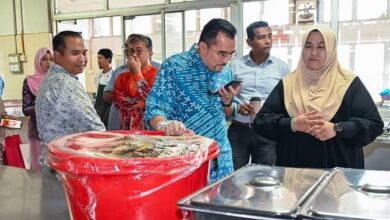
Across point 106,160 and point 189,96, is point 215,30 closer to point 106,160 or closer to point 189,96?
point 189,96

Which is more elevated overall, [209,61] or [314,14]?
[314,14]

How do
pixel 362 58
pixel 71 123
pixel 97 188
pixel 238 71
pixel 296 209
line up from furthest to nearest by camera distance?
pixel 362 58, pixel 238 71, pixel 71 123, pixel 97 188, pixel 296 209

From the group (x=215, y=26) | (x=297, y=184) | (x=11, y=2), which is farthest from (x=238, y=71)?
(x=11, y=2)

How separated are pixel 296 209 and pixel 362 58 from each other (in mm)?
2983

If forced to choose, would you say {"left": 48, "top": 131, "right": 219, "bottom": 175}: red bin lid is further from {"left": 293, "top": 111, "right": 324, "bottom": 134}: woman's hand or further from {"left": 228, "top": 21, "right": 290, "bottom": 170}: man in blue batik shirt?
Answer: {"left": 228, "top": 21, "right": 290, "bottom": 170}: man in blue batik shirt

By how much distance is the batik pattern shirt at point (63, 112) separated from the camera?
1.63m

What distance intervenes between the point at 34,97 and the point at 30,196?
Answer: 1933mm

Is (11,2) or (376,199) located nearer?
(376,199)

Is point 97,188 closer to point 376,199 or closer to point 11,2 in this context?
point 376,199

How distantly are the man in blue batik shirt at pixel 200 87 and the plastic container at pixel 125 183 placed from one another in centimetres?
68

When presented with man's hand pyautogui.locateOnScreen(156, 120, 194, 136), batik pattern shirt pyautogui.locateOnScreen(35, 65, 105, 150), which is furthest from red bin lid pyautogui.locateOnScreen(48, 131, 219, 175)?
batik pattern shirt pyautogui.locateOnScreen(35, 65, 105, 150)

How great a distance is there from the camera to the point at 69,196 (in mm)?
851

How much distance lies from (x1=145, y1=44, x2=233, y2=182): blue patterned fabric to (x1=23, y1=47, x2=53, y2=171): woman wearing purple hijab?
1562 millimetres

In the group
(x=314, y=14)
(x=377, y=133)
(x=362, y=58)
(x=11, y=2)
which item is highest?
(x=11, y=2)
